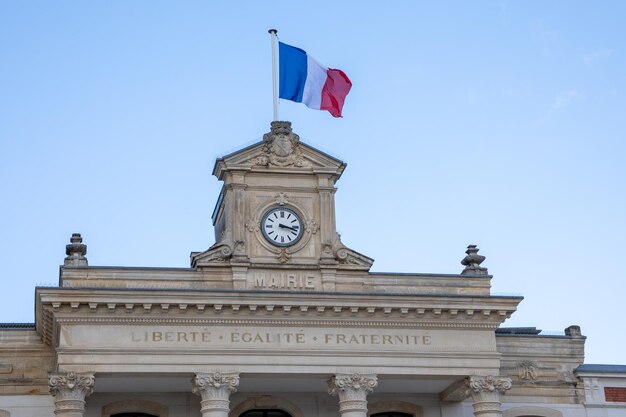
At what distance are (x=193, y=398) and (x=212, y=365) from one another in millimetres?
3236

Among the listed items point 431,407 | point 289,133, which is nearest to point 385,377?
point 431,407

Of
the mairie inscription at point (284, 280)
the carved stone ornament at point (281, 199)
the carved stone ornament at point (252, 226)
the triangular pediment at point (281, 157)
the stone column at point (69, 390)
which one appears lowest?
the stone column at point (69, 390)

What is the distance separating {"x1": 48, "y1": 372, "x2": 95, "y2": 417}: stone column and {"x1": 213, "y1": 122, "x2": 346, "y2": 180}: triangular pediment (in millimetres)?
7849

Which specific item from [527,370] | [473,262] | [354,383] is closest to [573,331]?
[527,370]

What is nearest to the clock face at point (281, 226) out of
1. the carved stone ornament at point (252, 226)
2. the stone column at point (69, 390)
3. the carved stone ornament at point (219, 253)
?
the carved stone ornament at point (252, 226)

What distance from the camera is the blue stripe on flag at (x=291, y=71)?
119ft

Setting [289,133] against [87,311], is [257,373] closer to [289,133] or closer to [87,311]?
[87,311]

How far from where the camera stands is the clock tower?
3272cm

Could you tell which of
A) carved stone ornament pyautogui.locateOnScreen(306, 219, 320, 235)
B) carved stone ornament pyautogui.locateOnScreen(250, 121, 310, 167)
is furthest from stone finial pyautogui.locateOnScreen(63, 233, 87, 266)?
carved stone ornament pyautogui.locateOnScreen(306, 219, 320, 235)

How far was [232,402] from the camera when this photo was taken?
113 feet

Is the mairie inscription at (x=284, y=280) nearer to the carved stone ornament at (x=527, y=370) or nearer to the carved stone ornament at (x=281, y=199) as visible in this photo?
the carved stone ornament at (x=281, y=199)

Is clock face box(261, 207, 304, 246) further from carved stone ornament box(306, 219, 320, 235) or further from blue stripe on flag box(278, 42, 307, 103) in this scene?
blue stripe on flag box(278, 42, 307, 103)

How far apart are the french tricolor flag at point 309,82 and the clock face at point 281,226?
454 centimetres

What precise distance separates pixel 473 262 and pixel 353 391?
20.0 ft
